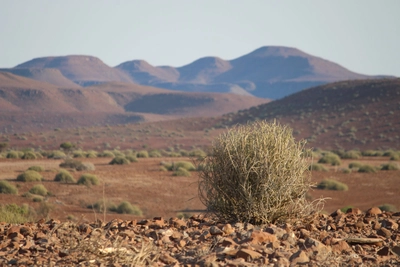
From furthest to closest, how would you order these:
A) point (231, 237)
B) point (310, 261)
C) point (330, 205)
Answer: point (330, 205) < point (231, 237) < point (310, 261)

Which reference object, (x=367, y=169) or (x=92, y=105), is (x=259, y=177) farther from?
(x=92, y=105)

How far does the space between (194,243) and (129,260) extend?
4.52 ft

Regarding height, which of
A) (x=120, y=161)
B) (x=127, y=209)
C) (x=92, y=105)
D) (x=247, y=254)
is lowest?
(x=127, y=209)

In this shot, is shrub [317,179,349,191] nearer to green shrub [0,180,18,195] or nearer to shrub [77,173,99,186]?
shrub [77,173,99,186]

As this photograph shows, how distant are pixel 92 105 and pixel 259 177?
4611 inches

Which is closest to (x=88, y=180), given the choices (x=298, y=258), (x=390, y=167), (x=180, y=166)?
(x=180, y=166)

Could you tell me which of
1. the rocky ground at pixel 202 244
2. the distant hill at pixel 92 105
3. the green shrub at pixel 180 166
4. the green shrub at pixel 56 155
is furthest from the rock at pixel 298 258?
the distant hill at pixel 92 105

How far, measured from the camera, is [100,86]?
488 ft

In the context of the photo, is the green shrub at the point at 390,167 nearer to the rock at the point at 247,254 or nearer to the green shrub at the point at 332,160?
the green shrub at the point at 332,160

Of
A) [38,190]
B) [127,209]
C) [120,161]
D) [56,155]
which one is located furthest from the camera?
[56,155]

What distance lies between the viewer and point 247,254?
5.42 metres

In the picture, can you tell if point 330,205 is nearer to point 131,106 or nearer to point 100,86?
point 131,106

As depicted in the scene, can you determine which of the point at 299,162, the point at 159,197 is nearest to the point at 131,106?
the point at 159,197

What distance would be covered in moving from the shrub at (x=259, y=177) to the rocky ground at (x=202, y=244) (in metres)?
0.32
